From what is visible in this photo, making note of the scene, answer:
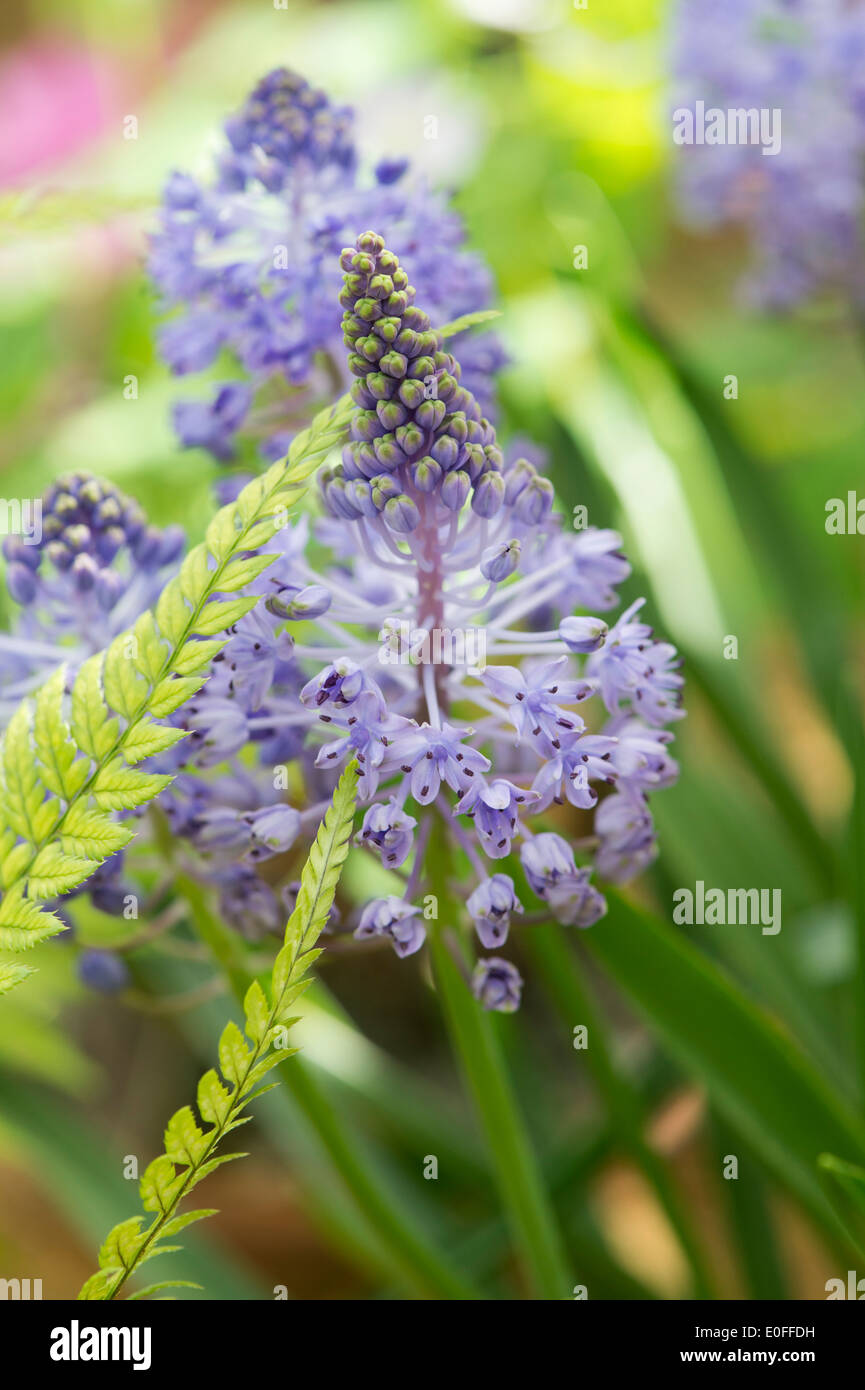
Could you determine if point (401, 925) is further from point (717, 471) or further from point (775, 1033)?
point (717, 471)

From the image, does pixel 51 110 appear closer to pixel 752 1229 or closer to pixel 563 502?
pixel 563 502

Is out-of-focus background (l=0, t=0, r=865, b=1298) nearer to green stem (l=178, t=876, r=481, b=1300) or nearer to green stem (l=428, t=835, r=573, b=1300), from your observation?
green stem (l=178, t=876, r=481, b=1300)

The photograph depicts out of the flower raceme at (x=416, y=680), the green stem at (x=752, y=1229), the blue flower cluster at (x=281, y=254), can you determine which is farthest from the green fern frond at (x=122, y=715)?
the green stem at (x=752, y=1229)

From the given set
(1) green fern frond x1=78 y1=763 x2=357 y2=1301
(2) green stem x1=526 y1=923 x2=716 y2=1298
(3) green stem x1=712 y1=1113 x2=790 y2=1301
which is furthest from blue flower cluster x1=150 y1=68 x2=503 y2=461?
(3) green stem x1=712 y1=1113 x2=790 y2=1301

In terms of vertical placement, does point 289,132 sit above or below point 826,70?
below
